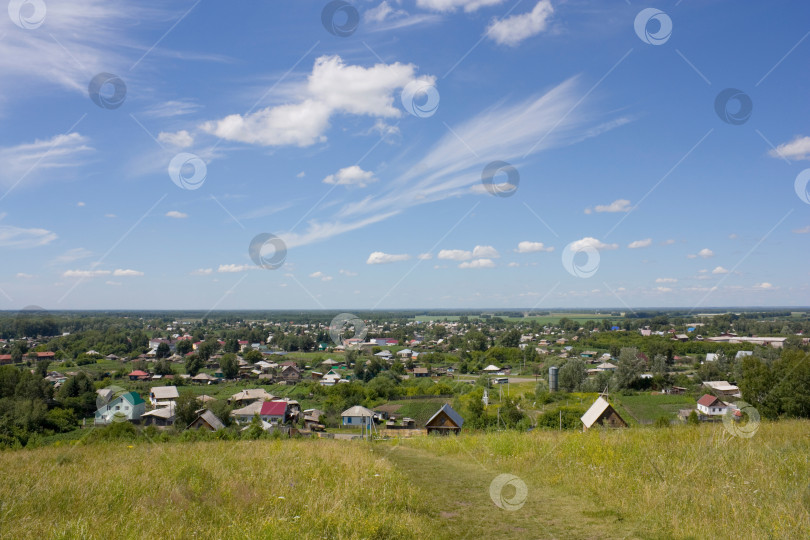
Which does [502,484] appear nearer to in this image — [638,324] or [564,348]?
[564,348]

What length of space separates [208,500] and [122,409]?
32.2 m

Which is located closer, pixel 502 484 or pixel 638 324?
pixel 502 484

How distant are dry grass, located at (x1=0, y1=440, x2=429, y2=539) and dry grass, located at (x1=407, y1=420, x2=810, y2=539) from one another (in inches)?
113

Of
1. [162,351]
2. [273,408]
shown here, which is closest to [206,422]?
[273,408]

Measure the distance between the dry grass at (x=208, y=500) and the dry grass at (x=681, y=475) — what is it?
9.40ft

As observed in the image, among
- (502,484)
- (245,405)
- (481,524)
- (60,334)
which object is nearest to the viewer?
(481,524)

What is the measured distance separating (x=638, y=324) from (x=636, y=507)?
439 feet

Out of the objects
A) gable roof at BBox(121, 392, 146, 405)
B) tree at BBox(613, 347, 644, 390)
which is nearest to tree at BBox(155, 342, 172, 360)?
gable roof at BBox(121, 392, 146, 405)

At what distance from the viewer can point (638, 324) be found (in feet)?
409

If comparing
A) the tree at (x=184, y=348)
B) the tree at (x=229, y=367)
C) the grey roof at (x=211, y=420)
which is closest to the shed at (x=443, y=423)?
the grey roof at (x=211, y=420)

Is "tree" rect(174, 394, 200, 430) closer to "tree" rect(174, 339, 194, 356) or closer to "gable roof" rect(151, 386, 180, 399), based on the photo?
"gable roof" rect(151, 386, 180, 399)

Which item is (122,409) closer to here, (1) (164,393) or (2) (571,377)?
(1) (164,393)

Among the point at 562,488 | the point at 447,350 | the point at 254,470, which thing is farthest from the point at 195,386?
the point at 447,350

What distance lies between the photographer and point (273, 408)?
117ft
